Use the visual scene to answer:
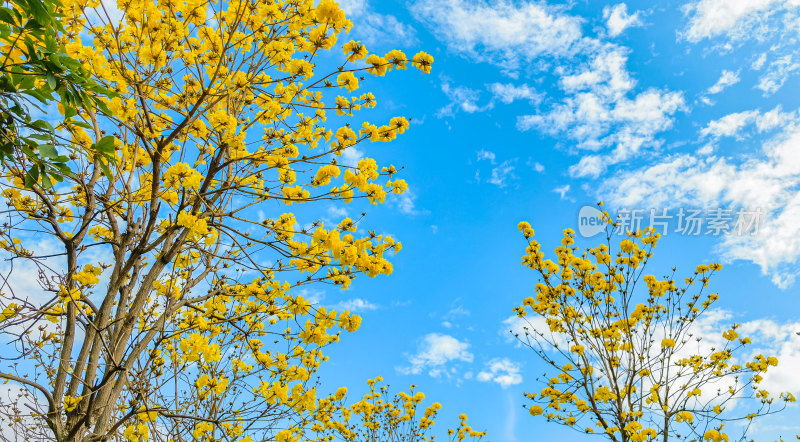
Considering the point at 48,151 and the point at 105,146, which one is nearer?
the point at 48,151

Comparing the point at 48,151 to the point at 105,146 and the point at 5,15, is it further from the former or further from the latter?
the point at 5,15

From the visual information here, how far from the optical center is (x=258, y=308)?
A: 9.82 ft

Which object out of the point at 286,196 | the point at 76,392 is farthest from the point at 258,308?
the point at 76,392

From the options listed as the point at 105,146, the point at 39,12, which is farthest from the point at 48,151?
the point at 39,12

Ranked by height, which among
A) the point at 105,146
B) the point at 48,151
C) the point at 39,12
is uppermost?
the point at 39,12

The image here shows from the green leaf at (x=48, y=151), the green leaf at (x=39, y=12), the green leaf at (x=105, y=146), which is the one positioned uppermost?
the green leaf at (x=39, y=12)

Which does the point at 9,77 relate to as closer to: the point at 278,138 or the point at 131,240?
the point at 278,138

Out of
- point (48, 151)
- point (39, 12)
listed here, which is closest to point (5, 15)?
point (39, 12)

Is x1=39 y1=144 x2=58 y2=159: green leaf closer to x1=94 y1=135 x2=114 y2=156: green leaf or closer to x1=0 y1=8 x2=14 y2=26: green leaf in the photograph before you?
x1=94 y1=135 x2=114 y2=156: green leaf

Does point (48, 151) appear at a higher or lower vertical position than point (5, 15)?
lower

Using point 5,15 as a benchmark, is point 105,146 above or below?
below

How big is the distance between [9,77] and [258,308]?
1.74m

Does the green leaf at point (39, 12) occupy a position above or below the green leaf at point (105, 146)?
above

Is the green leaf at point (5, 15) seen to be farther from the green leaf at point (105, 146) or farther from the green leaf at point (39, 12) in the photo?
the green leaf at point (105, 146)
